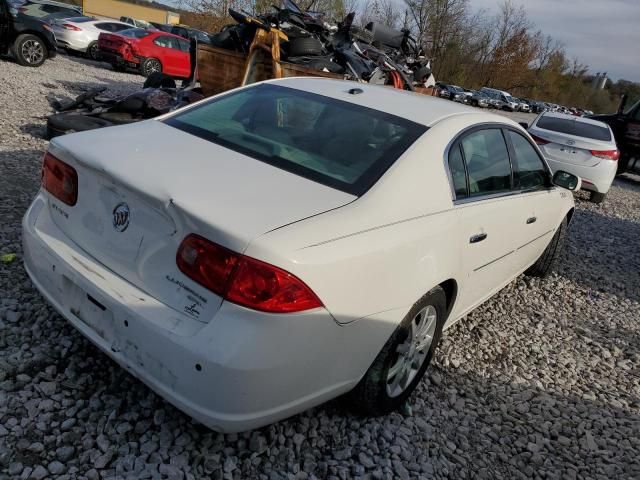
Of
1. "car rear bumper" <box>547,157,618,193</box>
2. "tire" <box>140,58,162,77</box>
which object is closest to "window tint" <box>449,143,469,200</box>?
"car rear bumper" <box>547,157,618,193</box>

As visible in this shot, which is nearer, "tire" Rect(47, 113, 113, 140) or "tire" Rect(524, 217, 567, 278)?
"tire" Rect(524, 217, 567, 278)

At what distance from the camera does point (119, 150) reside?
2.38 m

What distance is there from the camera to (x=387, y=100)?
3.12 m

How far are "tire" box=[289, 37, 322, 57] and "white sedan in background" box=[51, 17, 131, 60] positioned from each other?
1141 cm

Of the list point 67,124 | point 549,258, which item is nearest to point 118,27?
point 67,124

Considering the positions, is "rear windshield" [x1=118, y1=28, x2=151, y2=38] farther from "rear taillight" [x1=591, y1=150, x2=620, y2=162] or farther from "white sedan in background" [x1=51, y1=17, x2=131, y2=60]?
"rear taillight" [x1=591, y1=150, x2=620, y2=162]

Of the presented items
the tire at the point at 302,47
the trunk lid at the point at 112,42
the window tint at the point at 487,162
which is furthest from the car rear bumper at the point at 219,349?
the trunk lid at the point at 112,42

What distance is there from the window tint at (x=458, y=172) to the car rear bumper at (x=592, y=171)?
7.19 m

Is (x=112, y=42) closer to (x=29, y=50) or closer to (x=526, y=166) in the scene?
(x=29, y=50)

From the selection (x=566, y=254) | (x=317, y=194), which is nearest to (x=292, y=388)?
(x=317, y=194)

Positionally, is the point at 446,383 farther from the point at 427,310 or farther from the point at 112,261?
the point at 112,261

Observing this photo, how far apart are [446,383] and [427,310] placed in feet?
2.54

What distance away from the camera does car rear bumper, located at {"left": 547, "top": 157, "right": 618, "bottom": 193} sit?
30.3ft

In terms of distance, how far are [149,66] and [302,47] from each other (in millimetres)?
9614
